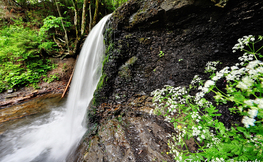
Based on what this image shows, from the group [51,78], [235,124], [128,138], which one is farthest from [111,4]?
[235,124]

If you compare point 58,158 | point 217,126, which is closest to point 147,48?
point 217,126

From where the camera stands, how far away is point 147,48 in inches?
124

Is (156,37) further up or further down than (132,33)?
further down

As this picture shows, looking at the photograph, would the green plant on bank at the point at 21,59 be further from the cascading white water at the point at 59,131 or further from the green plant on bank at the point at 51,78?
the cascading white water at the point at 59,131

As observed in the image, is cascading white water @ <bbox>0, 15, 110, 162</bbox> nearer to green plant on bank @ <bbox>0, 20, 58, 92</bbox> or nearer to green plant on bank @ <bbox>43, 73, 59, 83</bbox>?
green plant on bank @ <bbox>43, 73, 59, 83</bbox>

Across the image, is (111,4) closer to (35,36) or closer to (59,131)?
(35,36)

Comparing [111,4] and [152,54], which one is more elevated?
[111,4]

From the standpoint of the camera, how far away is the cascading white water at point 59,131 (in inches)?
104

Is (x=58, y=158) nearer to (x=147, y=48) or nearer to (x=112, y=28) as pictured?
(x=147, y=48)

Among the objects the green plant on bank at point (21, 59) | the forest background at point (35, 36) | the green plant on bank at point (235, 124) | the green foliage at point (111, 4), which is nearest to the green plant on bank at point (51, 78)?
the forest background at point (35, 36)

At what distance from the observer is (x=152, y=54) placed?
310cm

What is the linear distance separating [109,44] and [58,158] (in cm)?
399

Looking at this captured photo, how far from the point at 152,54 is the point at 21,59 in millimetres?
8146

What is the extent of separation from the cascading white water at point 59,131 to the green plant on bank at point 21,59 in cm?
354
